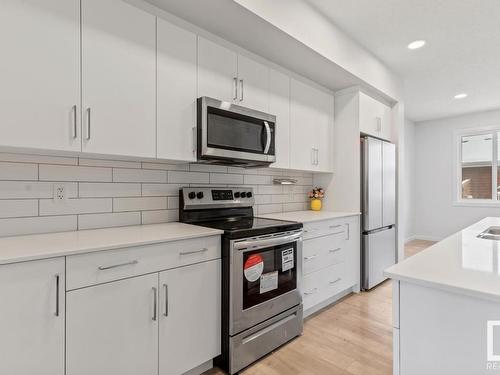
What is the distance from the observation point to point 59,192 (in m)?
1.70

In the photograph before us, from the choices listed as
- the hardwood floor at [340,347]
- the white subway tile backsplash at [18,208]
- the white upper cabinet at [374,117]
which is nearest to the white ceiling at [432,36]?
the white upper cabinet at [374,117]

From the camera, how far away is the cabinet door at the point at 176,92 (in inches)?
71.5

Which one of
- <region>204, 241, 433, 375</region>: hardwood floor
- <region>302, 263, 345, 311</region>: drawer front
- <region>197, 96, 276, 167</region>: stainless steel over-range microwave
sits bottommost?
<region>204, 241, 433, 375</region>: hardwood floor

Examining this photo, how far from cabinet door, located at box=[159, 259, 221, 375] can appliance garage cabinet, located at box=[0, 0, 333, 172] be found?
2.49 feet

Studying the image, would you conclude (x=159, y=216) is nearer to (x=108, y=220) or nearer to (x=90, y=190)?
(x=108, y=220)

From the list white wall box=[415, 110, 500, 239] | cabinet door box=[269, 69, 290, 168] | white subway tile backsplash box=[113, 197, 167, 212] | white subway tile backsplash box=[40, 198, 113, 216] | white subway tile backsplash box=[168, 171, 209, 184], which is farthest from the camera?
white wall box=[415, 110, 500, 239]

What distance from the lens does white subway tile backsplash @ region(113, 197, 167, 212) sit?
1.93 meters

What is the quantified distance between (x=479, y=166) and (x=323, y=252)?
186 inches

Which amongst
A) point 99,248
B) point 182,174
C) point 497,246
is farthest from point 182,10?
point 497,246

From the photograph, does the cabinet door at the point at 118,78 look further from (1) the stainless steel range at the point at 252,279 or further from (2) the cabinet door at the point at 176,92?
(1) the stainless steel range at the point at 252,279

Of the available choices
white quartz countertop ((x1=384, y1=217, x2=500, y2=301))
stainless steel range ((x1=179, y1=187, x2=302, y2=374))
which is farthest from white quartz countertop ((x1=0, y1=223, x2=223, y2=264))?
white quartz countertop ((x1=384, y1=217, x2=500, y2=301))

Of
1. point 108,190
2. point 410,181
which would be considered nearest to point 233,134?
point 108,190

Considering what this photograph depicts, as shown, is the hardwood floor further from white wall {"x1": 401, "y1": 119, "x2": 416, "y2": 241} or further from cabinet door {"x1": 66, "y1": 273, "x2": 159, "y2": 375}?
white wall {"x1": 401, "y1": 119, "x2": 416, "y2": 241}

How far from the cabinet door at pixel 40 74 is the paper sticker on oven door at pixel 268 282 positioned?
1377mm
